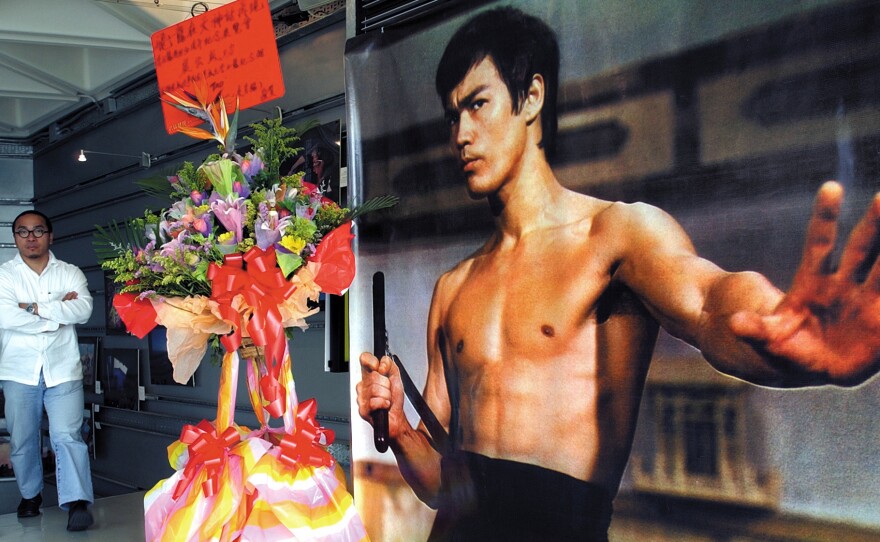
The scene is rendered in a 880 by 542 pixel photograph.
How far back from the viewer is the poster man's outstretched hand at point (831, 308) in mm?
1544

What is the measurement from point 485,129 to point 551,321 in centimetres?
61

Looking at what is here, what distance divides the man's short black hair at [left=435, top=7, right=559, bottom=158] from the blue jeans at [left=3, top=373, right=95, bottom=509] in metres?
2.69

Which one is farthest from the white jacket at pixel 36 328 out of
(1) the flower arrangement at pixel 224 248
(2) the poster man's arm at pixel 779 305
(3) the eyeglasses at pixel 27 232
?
(2) the poster man's arm at pixel 779 305

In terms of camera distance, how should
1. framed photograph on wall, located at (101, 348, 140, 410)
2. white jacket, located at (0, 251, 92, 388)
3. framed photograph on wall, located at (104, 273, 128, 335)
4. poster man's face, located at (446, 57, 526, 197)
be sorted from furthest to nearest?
framed photograph on wall, located at (104, 273, 128, 335) < framed photograph on wall, located at (101, 348, 140, 410) < white jacket, located at (0, 251, 92, 388) < poster man's face, located at (446, 57, 526, 197)

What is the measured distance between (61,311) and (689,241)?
3212 millimetres

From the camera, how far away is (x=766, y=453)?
168 cm

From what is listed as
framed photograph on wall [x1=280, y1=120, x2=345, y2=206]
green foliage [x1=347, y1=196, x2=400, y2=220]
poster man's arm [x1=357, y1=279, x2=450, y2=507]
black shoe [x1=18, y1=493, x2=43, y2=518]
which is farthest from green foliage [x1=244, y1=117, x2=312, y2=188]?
black shoe [x1=18, y1=493, x2=43, y2=518]

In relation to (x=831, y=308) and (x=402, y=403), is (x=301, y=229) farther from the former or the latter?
(x=831, y=308)

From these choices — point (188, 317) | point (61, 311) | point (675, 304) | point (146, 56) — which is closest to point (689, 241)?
point (675, 304)

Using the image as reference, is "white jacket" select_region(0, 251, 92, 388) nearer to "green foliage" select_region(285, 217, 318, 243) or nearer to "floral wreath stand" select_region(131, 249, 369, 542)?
"floral wreath stand" select_region(131, 249, 369, 542)

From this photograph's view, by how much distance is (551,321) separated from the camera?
211 centimetres

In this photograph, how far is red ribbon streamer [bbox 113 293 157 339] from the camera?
6.79ft

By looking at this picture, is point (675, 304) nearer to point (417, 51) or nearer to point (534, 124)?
point (534, 124)

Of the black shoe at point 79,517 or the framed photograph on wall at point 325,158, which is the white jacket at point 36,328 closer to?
the black shoe at point 79,517
